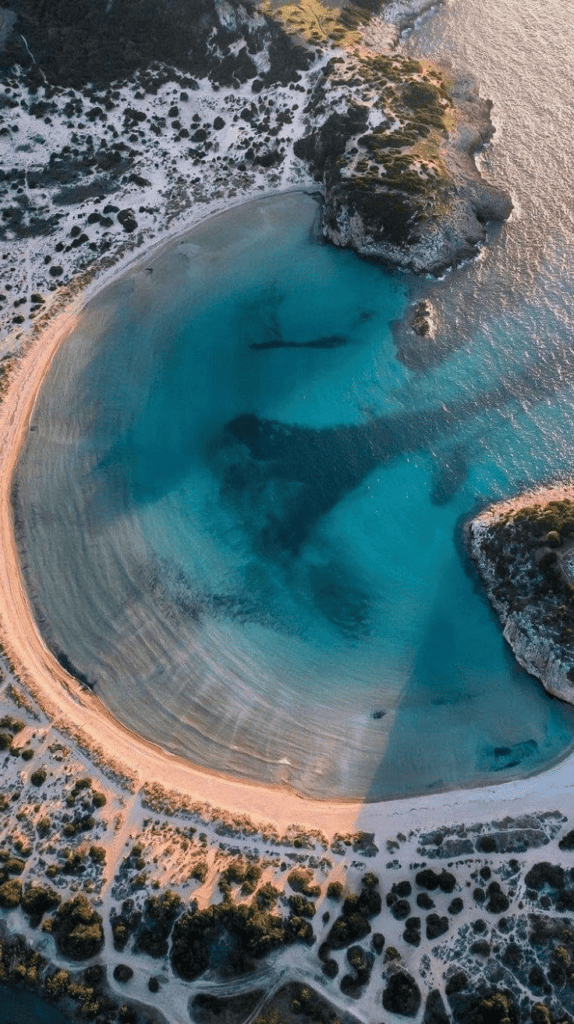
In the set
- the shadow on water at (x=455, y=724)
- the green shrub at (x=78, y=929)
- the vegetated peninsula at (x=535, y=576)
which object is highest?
the vegetated peninsula at (x=535, y=576)

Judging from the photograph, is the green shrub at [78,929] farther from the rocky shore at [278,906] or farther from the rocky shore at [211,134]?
the rocky shore at [211,134]

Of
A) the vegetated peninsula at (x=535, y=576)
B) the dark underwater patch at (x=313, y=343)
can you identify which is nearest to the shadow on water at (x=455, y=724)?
the vegetated peninsula at (x=535, y=576)

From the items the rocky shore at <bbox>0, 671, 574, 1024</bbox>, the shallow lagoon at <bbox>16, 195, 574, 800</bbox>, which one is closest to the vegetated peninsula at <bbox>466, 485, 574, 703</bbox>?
the shallow lagoon at <bbox>16, 195, 574, 800</bbox>

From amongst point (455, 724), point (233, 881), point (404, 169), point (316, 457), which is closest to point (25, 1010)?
point (233, 881)

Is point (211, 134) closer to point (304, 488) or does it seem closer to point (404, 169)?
point (404, 169)

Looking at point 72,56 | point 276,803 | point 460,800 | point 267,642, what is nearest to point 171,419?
point 267,642

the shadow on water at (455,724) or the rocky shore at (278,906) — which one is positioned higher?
the shadow on water at (455,724)
